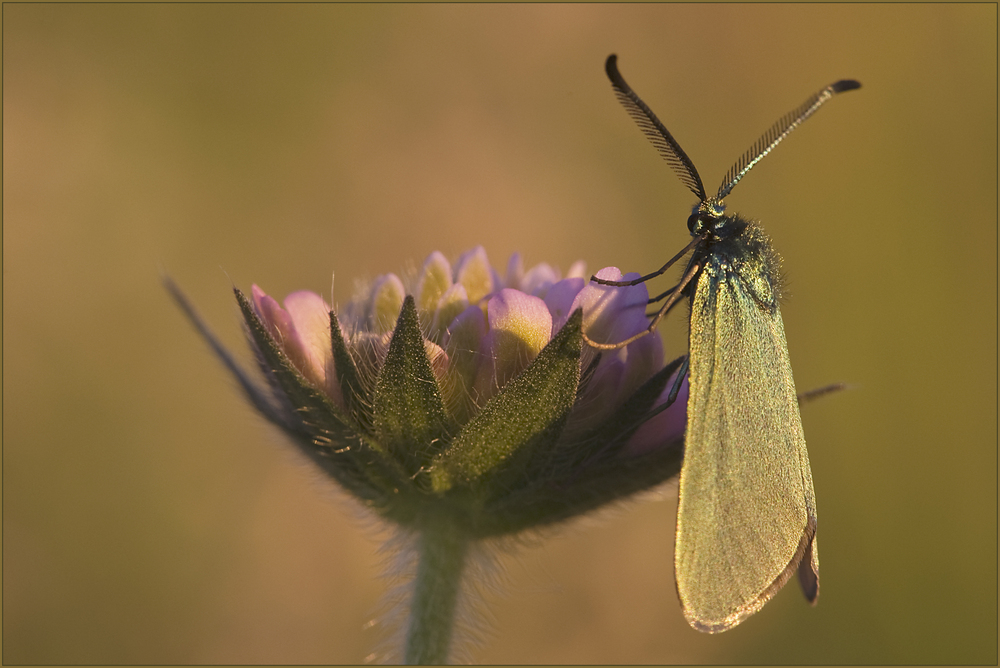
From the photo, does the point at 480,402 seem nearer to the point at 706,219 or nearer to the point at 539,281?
the point at 539,281

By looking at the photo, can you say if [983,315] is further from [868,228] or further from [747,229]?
[747,229]

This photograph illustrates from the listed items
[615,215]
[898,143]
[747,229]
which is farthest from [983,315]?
[747,229]

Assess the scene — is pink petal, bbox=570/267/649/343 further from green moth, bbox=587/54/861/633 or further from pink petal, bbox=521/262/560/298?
pink petal, bbox=521/262/560/298

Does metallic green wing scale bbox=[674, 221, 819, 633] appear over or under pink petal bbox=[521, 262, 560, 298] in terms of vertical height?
under

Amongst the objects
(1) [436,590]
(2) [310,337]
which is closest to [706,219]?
(2) [310,337]

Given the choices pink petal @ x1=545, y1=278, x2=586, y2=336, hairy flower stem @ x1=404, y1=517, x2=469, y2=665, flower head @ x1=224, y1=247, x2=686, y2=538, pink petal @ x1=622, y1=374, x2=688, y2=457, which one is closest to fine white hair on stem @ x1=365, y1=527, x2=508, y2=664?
hairy flower stem @ x1=404, y1=517, x2=469, y2=665

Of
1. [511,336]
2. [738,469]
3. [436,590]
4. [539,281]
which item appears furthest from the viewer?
[539,281]

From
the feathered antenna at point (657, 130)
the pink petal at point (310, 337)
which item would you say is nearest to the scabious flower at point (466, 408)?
the pink petal at point (310, 337)
